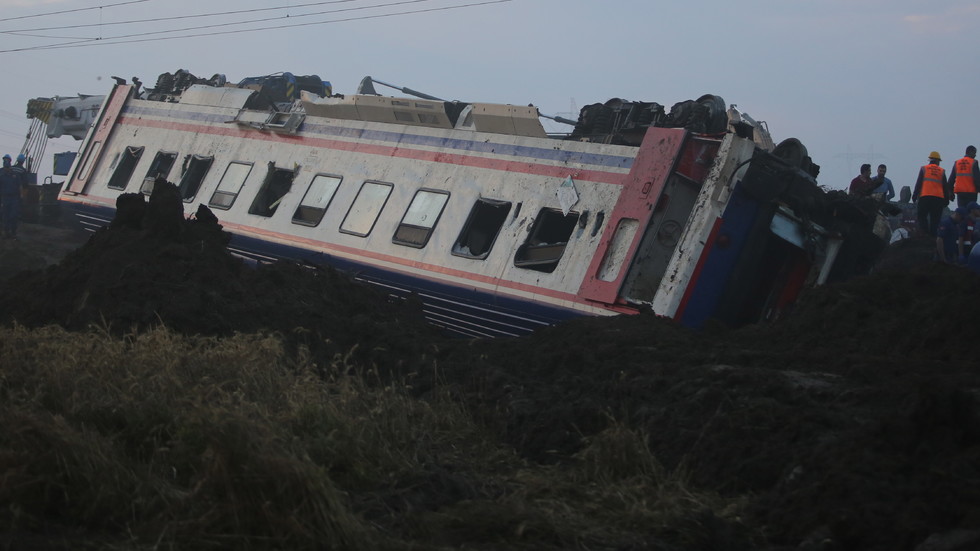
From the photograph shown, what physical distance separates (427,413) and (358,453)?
1.32 meters

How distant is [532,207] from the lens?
12.0 m

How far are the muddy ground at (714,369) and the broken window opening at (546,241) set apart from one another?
147 cm

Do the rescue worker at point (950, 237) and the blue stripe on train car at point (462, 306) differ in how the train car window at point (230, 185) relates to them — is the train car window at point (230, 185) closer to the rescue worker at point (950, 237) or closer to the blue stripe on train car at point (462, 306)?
the blue stripe on train car at point (462, 306)

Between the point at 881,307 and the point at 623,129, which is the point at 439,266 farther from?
the point at 881,307

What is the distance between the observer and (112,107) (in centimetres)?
1891

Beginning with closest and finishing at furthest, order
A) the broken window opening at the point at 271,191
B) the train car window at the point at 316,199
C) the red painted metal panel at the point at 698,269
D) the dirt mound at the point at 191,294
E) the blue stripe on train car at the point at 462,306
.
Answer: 1. the dirt mound at the point at 191,294
2. the red painted metal panel at the point at 698,269
3. the blue stripe on train car at the point at 462,306
4. the train car window at the point at 316,199
5. the broken window opening at the point at 271,191

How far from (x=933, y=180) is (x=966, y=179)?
453 millimetres

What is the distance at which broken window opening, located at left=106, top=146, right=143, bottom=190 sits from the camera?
702 inches

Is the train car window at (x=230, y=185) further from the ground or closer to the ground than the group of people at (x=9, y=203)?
further from the ground

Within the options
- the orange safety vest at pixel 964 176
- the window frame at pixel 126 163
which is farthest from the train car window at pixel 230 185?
the orange safety vest at pixel 964 176

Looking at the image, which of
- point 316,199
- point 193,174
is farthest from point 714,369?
point 193,174

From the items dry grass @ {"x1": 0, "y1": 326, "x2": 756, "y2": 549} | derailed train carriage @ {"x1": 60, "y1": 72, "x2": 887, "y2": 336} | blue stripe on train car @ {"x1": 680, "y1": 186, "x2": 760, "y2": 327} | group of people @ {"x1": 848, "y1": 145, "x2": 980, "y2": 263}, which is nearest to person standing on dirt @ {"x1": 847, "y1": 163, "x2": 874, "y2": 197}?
group of people @ {"x1": 848, "y1": 145, "x2": 980, "y2": 263}

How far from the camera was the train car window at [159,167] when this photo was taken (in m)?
17.1

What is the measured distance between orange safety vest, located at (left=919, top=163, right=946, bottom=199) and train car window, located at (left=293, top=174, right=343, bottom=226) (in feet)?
27.1
